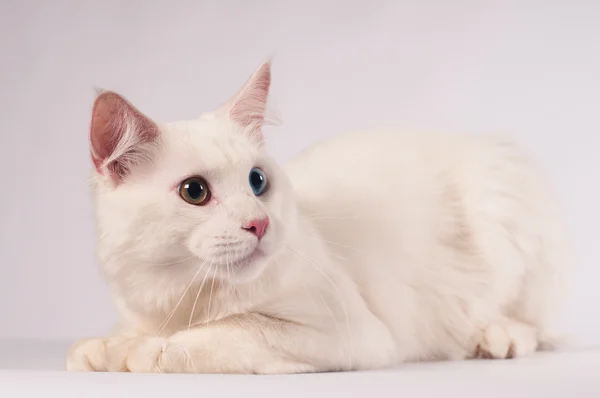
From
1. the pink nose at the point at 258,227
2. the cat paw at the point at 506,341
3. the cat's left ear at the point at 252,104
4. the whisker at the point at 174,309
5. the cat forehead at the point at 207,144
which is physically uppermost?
the cat's left ear at the point at 252,104

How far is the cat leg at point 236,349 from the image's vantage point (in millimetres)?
2574

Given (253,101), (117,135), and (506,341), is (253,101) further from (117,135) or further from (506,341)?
(506,341)

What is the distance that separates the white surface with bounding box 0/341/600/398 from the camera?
2.22 meters

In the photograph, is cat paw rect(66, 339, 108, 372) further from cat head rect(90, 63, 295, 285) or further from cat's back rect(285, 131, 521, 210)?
cat's back rect(285, 131, 521, 210)

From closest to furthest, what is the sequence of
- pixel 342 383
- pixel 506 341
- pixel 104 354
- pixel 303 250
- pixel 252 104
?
1. pixel 342 383
2. pixel 104 354
3. pixel 303 250
4. pixel 252 104
5. pixel 506 341

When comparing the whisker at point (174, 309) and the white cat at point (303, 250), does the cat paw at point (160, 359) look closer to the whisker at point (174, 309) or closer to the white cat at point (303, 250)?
the white cat at point (303, 250)

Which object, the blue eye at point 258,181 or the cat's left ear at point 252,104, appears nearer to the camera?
the blue eye at point 258,181

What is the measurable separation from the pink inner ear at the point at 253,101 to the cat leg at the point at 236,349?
71cm

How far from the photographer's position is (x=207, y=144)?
8.81ft

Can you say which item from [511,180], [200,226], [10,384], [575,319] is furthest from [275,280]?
[575,319]

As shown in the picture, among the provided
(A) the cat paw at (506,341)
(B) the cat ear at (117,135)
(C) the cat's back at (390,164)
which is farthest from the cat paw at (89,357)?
(A) the cat paw at (506,341)

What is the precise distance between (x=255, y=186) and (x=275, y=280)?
0.32 meters

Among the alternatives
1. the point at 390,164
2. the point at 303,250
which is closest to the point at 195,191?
the point at 303,250

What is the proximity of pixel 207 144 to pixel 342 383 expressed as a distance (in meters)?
0.87
